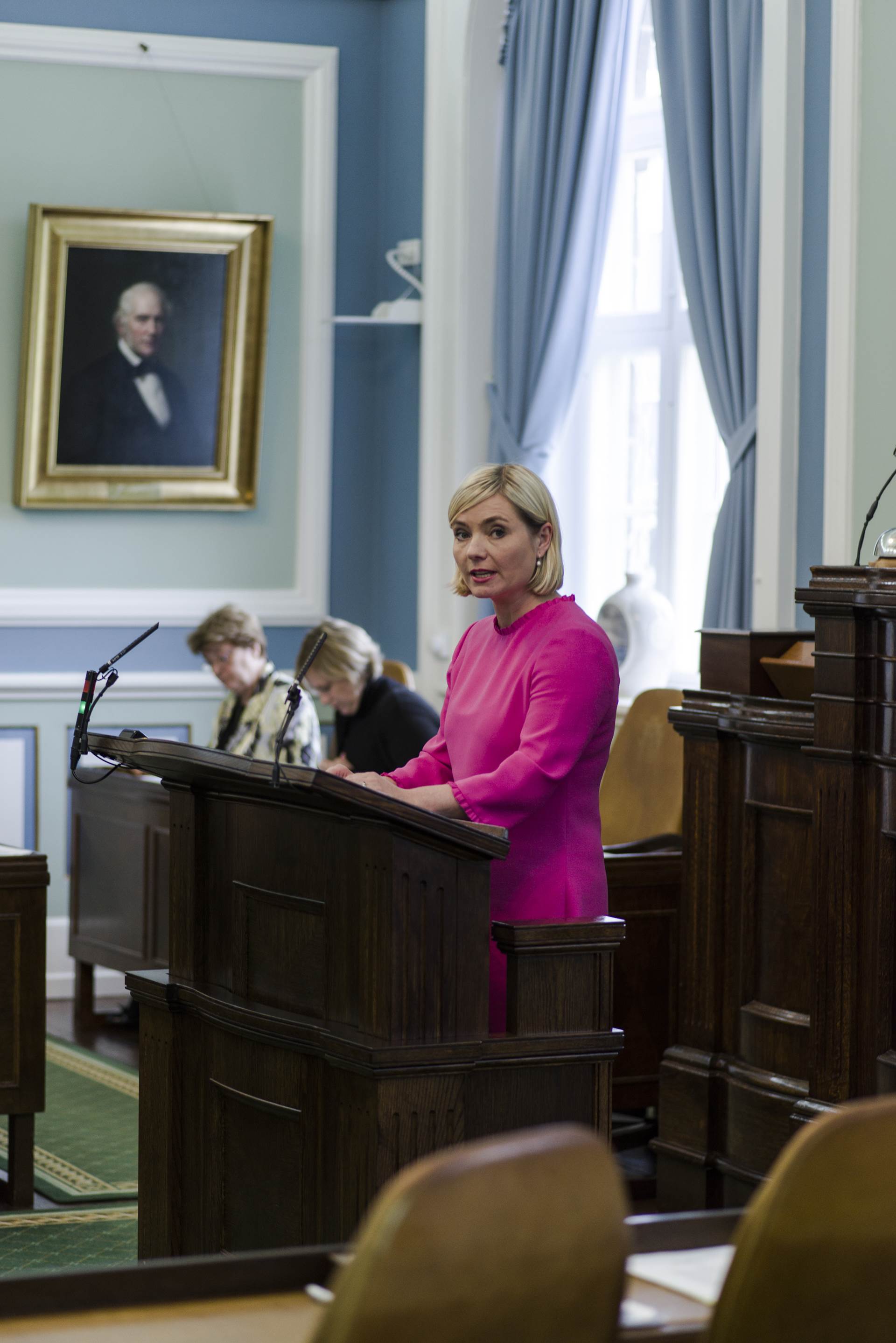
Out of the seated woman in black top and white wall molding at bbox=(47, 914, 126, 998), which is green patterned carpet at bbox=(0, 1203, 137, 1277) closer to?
the seated woman in black top

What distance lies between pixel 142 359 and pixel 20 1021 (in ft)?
11.3

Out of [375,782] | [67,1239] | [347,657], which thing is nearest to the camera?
[375,782]

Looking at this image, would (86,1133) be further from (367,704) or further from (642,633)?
(642,633)

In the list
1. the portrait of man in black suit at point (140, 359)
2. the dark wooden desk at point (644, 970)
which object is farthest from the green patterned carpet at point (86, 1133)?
the portrait of man in black suit at point (140, 359)

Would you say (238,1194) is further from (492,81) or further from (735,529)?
(492,81)

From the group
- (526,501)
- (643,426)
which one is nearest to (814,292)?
(643,426)

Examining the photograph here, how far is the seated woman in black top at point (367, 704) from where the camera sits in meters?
5.52

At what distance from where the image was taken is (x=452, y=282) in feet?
23.1

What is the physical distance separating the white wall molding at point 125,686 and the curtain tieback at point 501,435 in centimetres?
155

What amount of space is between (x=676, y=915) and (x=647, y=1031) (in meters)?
0.32

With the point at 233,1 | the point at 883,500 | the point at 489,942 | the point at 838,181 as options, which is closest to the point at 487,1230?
the point at 489,942

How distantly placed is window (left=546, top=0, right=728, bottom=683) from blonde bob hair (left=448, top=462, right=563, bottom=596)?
122 inches

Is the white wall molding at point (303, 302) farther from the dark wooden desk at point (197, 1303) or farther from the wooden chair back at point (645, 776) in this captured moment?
the dark wooden desk at point (197, 1303)

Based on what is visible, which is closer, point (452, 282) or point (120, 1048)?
point (120, 1048)
